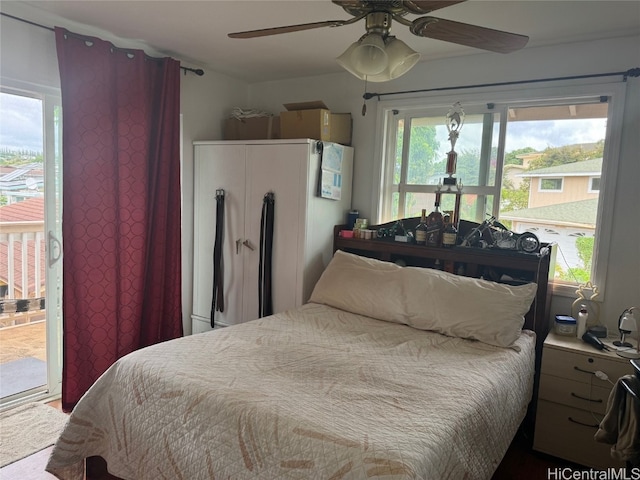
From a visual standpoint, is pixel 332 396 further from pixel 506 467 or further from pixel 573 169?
pixel 573 169

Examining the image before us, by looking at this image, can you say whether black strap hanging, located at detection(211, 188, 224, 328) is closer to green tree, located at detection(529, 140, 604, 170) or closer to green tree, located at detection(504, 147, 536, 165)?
green tree, located at detection(504, 147, 536, 165)

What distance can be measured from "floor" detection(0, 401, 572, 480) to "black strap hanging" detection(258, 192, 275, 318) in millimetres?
1512

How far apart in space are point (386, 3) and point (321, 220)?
1.89 meters

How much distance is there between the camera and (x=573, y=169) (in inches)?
112

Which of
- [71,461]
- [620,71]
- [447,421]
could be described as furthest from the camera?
[620,71]

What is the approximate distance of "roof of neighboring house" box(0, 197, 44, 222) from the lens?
9.12ft

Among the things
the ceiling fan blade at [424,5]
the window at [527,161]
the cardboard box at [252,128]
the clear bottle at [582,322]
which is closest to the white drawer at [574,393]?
the clear bottle at [582,322]

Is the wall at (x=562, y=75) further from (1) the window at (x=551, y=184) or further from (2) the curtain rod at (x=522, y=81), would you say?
(1) the window at (x=551, y=184)

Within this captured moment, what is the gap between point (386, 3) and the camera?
62.4 inches

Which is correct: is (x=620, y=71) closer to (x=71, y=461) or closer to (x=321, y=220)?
(x=321, y=220)

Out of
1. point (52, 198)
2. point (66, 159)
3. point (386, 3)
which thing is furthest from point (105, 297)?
point (386, 3)

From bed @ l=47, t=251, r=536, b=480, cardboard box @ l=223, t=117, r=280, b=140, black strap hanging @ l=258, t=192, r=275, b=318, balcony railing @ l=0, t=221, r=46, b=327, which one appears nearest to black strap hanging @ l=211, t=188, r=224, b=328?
black strap hanging @ l=258, t=192, r=275, b=318

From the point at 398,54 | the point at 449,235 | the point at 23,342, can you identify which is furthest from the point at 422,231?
the point at 23,342

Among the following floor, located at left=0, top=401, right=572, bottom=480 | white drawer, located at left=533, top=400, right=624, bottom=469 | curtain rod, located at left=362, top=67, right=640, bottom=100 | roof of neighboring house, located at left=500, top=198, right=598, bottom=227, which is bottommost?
floor, located at left=0, top=401, right=572, bottom=480
